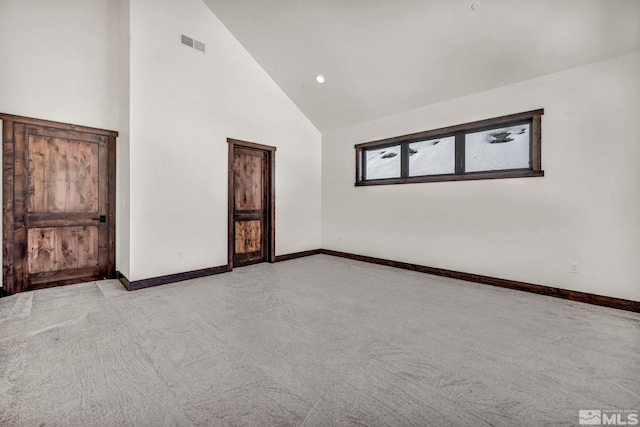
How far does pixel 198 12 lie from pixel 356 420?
213 inches

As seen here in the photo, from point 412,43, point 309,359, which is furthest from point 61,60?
point 309,359

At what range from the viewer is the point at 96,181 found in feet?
13.2

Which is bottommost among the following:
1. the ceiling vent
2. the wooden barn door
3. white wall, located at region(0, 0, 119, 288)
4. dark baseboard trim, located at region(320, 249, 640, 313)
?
dark baseboard trim, located at region(320, 249, 640, 313)

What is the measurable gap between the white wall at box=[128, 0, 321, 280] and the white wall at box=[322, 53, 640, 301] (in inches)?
111

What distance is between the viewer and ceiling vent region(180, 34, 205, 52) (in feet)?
13.7

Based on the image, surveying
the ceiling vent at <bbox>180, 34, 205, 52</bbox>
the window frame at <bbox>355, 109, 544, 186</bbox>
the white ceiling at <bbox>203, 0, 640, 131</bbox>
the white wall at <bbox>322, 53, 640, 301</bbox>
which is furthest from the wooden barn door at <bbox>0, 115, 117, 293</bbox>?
the white wall at <bbox>322, 53, 640, 301</bbox>

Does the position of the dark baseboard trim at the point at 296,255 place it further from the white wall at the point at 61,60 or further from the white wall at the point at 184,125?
the white wall at the point at 61,60

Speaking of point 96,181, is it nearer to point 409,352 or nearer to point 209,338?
point 209,338

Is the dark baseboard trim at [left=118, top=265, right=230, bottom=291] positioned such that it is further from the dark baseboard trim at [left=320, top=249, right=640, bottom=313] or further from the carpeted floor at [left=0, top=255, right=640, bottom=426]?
the dark baseboard trim at [left=320, top=249, right=640, bottom=313]

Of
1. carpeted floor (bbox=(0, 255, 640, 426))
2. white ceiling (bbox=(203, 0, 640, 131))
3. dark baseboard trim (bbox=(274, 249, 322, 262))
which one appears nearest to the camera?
carpeted floor (bbox=(0, 255, 640, 426))

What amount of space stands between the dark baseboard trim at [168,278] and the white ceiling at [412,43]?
3.60 metres

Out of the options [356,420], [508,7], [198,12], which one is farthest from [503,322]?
[198,12]

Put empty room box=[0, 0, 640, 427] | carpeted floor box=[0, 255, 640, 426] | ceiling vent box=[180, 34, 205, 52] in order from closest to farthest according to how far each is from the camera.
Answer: carpeted floor box=[0, 255, 640, 426] < empty room box=[0, 0, 640, 427] < ceiling vent box=[180, 34, 205, 52]

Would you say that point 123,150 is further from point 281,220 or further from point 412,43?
point 412,43
